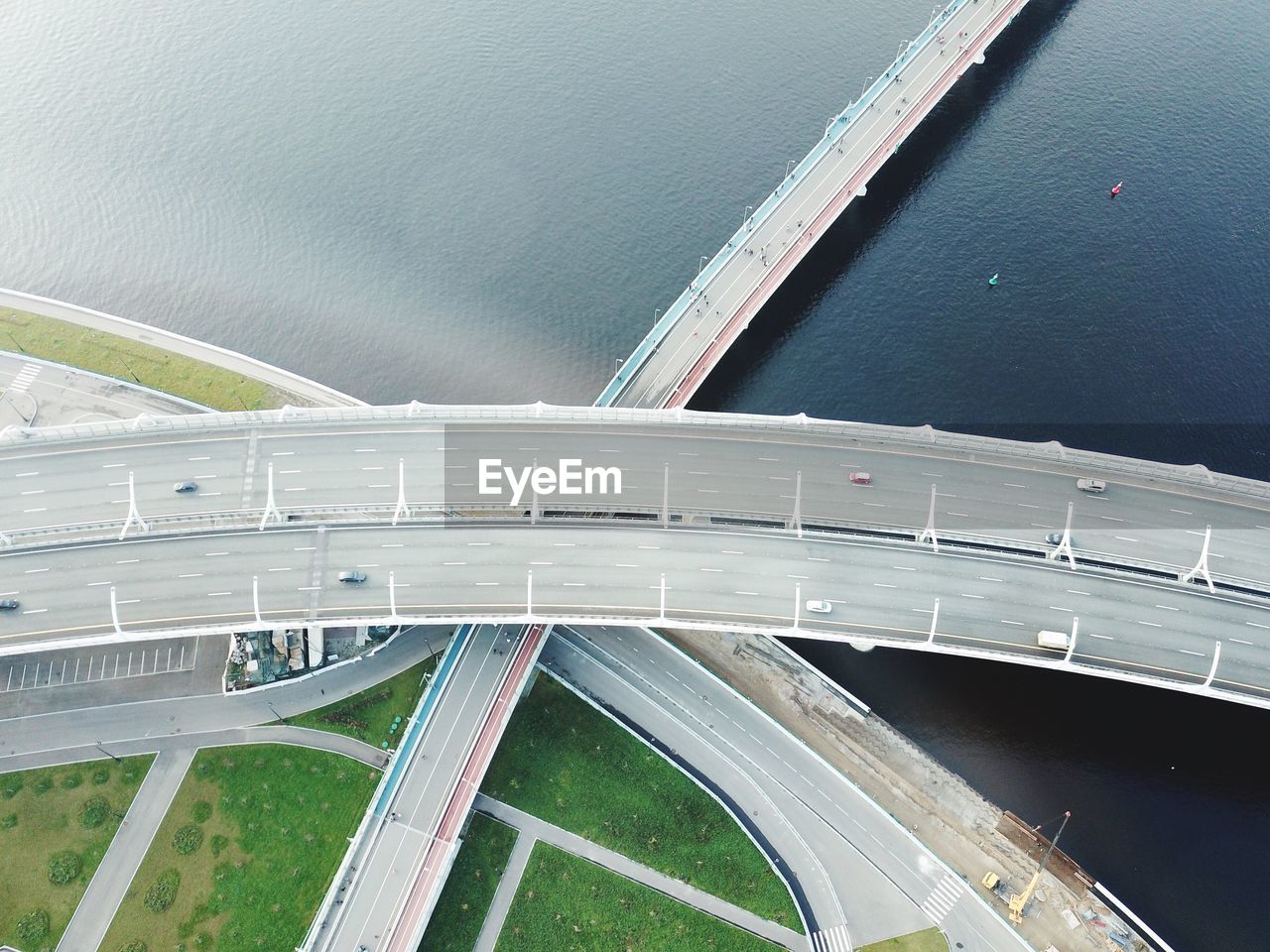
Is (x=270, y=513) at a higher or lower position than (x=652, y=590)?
lower

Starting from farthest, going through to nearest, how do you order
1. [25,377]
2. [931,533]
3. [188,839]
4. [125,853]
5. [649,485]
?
[25,377]
[649,485]
[931,533]
[188,839]
[125,853]

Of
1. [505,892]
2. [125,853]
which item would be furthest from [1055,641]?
[125,853]

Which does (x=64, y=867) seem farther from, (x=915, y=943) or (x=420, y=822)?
(x=915, y=943)

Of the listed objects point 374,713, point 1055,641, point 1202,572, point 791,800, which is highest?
point 1202,572

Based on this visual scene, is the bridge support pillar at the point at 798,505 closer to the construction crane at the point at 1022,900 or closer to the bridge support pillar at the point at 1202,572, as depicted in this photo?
the construction crane at the point at 1022,900

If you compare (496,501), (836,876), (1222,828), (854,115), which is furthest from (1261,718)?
(854,115)

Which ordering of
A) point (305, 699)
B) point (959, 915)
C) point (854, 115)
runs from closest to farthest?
point (959, 915) → point (305, 699) → point (854, 115)

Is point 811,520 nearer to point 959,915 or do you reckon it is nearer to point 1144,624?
point 1144,624

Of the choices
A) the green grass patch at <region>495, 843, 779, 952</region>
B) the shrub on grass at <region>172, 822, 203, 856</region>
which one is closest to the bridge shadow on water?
the green grass patch at <region>495, 843, 779, 952</region>
